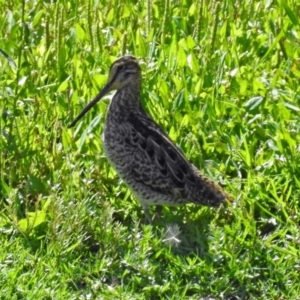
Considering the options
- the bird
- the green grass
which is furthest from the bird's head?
the green grass

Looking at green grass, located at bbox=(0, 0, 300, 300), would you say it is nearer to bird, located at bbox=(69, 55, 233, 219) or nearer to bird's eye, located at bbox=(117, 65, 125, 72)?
bird, located at bbox=(69, 55, 233, 219)

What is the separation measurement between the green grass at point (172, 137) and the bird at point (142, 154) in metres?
0.15

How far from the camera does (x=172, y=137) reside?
6754 millimetres

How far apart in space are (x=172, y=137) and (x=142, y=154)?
1.57 feet

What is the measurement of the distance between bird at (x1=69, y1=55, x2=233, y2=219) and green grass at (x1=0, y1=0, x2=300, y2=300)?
6.1 inches

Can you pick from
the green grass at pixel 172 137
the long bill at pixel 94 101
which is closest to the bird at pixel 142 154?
the long bill at pixel 94 101

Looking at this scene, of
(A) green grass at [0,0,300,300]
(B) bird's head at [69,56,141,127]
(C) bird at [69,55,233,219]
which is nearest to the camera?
(A) green grass at [0,0,300,300]

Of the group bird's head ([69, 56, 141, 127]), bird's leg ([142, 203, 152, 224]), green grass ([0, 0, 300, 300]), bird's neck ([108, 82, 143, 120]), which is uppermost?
bird's head ([69, 56, 141, 127])

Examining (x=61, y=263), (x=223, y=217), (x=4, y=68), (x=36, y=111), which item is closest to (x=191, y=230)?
(x=223, y=217)

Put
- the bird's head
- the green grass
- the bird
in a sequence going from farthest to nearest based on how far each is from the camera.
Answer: the bird's head → the bird → the green grass

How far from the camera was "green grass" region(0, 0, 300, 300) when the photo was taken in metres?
5.70

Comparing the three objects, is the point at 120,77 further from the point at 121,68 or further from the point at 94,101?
the point at 94,101

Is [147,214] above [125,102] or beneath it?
beneath

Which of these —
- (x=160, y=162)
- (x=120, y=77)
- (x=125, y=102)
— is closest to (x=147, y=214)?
(x=160, y=162)
